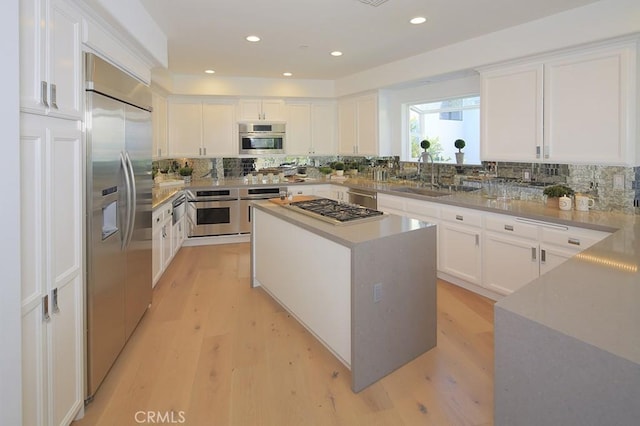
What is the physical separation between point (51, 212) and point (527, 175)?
153 inches

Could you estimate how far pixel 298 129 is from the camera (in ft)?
21.0

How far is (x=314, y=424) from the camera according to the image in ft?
6.43

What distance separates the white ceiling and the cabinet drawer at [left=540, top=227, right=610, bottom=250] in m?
1.77

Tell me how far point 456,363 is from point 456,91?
10.9ft

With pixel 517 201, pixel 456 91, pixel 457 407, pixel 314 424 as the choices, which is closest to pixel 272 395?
pixel 314 424

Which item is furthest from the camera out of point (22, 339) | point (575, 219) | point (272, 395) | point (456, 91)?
point (456, 91)

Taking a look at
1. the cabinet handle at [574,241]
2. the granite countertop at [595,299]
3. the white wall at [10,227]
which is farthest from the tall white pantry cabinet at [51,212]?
the cabinet handle at [574,241]

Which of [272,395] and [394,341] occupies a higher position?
[394,341]

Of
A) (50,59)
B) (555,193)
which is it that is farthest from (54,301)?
(555,193)

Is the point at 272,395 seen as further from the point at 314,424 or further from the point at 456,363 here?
the point at 456,363

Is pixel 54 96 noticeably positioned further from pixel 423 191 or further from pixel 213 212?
pixel 213 212

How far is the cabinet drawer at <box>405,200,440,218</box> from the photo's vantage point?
405 cm

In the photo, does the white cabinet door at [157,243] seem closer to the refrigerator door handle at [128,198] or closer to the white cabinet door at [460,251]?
the refrigerator door handle at [128,198]

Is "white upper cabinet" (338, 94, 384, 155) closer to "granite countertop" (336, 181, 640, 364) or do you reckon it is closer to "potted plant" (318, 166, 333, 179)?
"potted plant" (318, 166, 333, 179)
